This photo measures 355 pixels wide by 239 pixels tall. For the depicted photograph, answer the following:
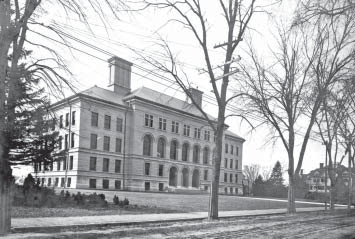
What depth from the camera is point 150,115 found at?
2188 inches

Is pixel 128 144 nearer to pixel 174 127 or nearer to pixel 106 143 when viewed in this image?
pixel 106 143

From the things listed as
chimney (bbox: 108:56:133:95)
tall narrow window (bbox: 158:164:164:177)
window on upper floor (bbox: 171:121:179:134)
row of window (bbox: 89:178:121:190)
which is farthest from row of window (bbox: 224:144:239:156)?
row of window (bbox: 89:178:121:190)

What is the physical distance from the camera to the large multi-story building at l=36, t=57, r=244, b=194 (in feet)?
158

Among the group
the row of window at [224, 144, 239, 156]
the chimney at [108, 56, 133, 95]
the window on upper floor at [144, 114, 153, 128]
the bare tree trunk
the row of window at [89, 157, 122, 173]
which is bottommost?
the bare tree trunk

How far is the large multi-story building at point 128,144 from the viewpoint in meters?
48.2

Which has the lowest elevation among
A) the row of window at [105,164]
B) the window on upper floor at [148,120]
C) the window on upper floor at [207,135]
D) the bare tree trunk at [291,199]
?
the bare tree trunk at [291,199]

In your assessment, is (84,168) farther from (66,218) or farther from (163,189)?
(66,218)

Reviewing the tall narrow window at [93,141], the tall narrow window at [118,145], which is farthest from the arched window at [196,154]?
the tall narrow window at [93,141]

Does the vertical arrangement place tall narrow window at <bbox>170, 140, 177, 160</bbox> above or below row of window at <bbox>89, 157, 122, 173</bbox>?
above

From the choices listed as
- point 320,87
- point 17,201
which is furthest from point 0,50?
point 320,87

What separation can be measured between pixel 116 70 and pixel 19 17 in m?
46.6

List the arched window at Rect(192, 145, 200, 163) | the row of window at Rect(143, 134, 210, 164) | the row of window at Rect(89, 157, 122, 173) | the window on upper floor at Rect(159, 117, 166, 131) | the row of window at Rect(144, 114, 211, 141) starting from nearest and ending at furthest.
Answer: the row of window at Rect(89, 157, 122, 173), the row of window at Rect(144, 114, 211, 141), the row of window at Rect(143, 134, 210, 164), the window on upper floor at Rect(159, 117, 166, 131), the arched window at Rect(192, 145, 200, 163)

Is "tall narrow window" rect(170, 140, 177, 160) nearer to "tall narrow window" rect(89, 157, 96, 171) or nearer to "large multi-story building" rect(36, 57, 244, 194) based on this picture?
"large multi-story building" rect(36, 57, 244, 194)

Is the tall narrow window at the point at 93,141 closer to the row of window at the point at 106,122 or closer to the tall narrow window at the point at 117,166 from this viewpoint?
the row of window at the point at 106,122
